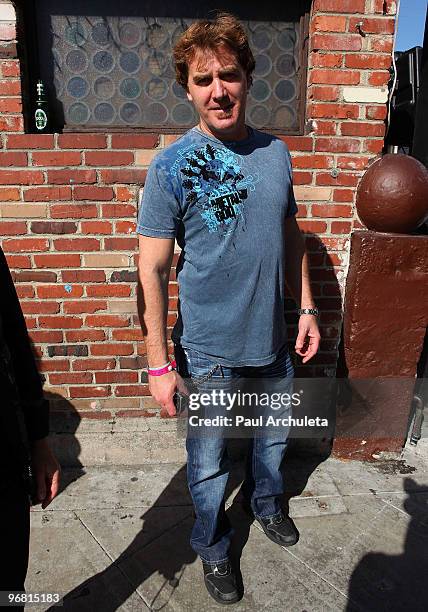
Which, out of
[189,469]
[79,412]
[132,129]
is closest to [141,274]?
[189,469]

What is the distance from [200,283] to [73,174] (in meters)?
1.08

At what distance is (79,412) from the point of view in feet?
9.21

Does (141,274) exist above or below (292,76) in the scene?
below

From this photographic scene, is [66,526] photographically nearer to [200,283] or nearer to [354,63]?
[200,283]

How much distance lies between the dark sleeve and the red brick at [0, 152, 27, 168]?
1304mm

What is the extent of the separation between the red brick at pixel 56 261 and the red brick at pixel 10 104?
0.75m

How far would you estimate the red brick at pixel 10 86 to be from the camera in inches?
91.5

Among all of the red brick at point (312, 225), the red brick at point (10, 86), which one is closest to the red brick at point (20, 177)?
the red brick at point (10, 86)

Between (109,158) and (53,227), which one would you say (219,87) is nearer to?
(109,158)

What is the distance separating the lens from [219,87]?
5.59ft

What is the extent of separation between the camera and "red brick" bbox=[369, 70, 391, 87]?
8.00 ft

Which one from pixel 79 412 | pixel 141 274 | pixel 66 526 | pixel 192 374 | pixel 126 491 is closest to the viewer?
pixel 141 274

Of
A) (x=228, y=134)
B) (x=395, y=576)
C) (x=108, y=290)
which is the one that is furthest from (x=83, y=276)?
(x=395, y=576)

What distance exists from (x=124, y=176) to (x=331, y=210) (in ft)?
3.77
